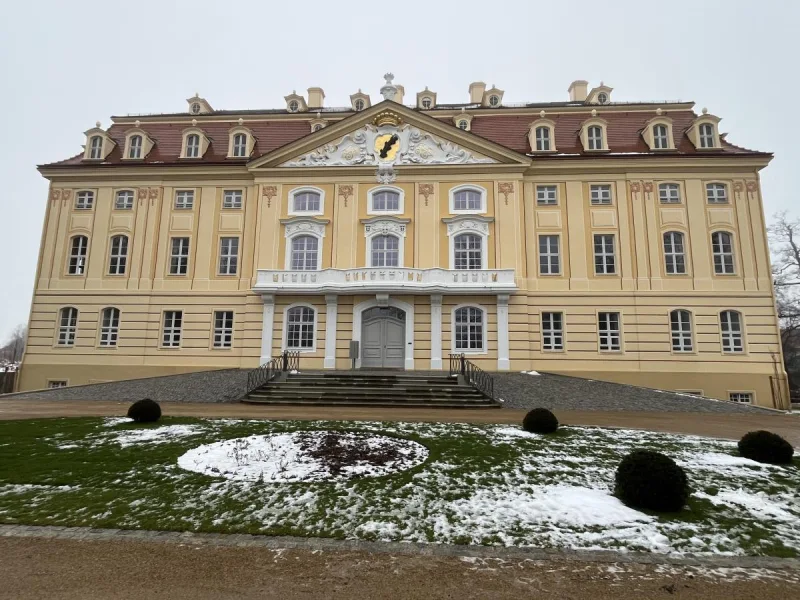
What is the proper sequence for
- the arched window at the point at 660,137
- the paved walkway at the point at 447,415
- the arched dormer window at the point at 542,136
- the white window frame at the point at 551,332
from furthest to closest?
the arched dormer window at the point at 542,136 < the arched window at the point at 660,137 < the white window frame at the point at 551,332 < the paved walkway at the point at 447,415

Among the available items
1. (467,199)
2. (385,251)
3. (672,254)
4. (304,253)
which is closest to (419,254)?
(385,251)

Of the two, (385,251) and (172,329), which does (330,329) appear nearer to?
(385,251)

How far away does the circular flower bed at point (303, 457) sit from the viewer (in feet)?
23.8

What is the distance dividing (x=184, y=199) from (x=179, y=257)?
3417 mm

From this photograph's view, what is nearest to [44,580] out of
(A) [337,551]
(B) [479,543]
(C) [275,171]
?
(A) [337,551]

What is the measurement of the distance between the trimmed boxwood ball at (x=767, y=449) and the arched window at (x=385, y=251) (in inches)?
682

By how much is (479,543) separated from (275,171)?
23.4m

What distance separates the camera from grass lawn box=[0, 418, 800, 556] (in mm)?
5195

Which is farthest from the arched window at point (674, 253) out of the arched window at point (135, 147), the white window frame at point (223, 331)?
the arched window at point (135, 147)

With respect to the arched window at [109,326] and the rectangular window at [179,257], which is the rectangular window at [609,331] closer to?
the rectangular window at [179,257]

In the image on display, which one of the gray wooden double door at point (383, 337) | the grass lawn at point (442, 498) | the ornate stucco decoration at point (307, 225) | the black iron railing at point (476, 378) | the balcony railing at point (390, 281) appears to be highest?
the ornate stucco decoration at point (307, 225)

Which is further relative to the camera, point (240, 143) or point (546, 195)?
point (240, 143)

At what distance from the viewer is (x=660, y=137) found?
963 inches

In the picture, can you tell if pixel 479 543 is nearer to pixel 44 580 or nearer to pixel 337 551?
pixel 337 551
